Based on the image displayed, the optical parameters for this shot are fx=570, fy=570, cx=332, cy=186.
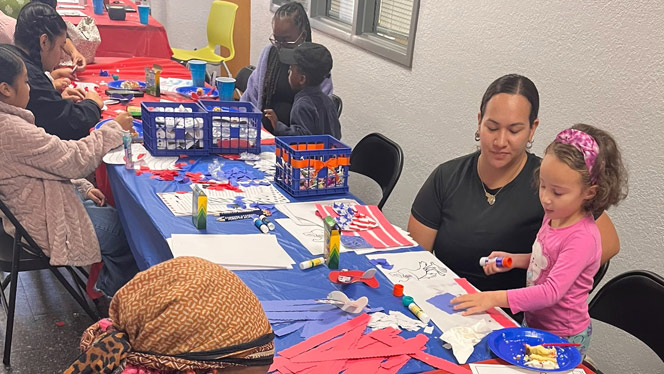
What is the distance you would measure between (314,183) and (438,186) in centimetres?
54

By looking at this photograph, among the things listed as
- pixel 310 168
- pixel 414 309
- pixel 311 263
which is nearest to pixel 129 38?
pixel 310 168

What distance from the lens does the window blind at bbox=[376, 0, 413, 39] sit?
3953 mm

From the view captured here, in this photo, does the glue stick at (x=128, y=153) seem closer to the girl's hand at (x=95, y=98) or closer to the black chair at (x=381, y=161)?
the girl's hand at (x=95, y=98)

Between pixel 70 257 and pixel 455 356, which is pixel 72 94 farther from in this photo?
pixel 455 356

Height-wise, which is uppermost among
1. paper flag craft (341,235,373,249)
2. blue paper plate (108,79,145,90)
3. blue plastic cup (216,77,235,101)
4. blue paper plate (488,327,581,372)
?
blue plastic cup (216,77,235,101)

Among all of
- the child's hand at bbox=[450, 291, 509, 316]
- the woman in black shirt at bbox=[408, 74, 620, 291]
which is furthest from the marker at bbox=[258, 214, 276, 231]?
the child's hand at bbox=[450, 291, 509, 316]

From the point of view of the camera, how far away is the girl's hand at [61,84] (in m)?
3.44

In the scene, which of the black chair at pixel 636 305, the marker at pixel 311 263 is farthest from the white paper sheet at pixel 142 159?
the black chair at pixel 636 305

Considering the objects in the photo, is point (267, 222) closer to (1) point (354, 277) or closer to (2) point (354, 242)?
(2) point (354, 242)

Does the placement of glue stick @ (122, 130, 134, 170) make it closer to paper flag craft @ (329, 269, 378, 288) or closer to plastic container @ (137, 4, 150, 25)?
paper flag craft @ (329, 269, 378, 288)

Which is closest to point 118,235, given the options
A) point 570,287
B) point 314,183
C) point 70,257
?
→ point 70,257

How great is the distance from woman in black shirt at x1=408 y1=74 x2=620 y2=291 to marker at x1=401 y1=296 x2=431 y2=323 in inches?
18.8

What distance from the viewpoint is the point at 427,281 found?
1.83 m

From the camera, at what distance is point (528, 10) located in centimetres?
269
